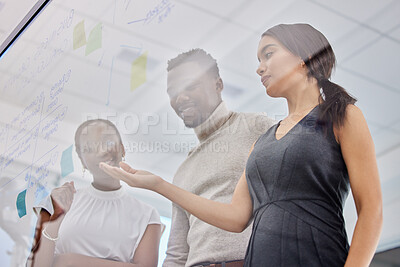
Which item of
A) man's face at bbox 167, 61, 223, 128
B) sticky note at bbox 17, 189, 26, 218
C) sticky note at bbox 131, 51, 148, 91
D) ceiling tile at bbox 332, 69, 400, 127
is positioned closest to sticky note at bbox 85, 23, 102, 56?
sticky note at bbox 131, 51, 148, 91

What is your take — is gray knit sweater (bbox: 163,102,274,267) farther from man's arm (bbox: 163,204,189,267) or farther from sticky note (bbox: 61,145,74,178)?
sticky note (bbox: 61,145,74,178)

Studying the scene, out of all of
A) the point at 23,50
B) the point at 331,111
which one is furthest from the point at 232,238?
the point at 23,50

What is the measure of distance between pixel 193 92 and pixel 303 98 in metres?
0.23

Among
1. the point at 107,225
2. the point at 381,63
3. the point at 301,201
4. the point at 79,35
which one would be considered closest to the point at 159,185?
the point at 107,225

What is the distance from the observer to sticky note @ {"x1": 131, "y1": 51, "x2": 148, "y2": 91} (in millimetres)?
872

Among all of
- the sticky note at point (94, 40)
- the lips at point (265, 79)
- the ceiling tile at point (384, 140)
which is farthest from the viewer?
the sticky note at point (94, 40)

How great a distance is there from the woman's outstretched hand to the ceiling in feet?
0.06

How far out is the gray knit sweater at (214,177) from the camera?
2.16ft

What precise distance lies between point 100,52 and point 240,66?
0.42 m

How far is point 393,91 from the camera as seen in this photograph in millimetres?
507

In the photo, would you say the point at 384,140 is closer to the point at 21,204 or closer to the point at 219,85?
the point at 219,85

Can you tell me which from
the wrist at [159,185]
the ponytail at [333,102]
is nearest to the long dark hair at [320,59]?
the ponytail at [333,102]

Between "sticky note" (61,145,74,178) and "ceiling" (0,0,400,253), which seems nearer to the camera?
"ceiling" (0,0,400,253)

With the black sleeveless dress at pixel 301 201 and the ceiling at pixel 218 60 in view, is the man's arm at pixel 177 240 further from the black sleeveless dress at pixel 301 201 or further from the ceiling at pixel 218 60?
the black sleeveless dress at pixel 301 201
